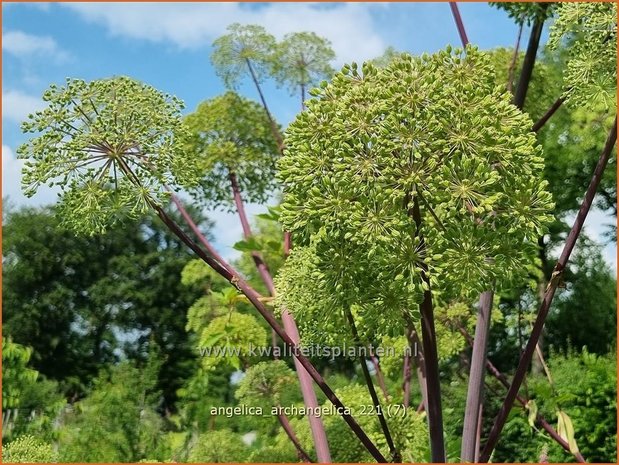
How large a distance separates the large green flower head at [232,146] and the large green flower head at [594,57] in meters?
2.34

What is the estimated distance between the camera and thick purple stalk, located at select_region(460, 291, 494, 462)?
3.17 meters

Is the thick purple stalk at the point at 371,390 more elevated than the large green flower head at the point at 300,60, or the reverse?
the large green flower head at the point at 300,60

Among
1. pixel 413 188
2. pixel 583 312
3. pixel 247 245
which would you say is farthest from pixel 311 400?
pixel 583 312

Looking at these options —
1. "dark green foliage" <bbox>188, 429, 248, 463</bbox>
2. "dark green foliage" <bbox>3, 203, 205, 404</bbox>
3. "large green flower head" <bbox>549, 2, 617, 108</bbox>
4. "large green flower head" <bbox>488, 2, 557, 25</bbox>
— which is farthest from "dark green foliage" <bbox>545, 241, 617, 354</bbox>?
"large green flower head" <bbox>549, 2, 617, 108</bbox>

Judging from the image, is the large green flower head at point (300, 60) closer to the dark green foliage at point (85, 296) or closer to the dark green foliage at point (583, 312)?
the dark green foliage at point (583, 312)

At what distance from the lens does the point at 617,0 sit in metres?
3.45

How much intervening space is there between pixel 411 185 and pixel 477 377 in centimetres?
126

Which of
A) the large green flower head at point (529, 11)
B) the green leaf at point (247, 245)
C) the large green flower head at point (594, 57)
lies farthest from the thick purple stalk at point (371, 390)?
the large green flower head at point (529, 11)

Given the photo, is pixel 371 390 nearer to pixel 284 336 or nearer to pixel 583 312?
pixel 284 336

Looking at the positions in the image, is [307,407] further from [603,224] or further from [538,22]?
[603,224]

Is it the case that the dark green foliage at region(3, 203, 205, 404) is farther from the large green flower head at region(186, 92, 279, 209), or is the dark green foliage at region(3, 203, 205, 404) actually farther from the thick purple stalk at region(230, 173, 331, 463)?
the thick purple stalk at region(230, 173, 331, 463)

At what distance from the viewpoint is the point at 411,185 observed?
7.85ft

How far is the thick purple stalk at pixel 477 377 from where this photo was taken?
Result: 3.17 metres

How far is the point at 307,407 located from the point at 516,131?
1.77 meters
